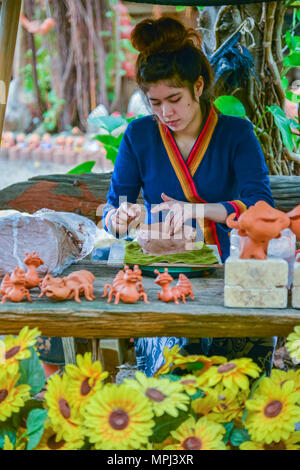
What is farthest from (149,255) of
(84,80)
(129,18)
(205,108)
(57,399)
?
(129,18)

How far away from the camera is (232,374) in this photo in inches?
56.7

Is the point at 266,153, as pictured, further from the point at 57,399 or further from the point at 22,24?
the point at 22,24

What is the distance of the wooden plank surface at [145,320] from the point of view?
1.38 m

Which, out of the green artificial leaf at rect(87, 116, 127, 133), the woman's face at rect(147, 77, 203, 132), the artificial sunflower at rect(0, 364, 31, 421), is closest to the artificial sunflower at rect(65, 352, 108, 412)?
the artificial sunflower at rect(0, 364, 31, 421)

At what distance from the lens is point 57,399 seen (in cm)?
144

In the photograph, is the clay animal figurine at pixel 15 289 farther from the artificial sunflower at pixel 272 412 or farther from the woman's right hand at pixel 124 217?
the artificial sunflower at pixel 272 412

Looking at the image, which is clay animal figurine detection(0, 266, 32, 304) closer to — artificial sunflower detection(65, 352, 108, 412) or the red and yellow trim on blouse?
artificial sunflower detection(65, 352, 108, 412)

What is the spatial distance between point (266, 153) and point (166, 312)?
82.9 inches

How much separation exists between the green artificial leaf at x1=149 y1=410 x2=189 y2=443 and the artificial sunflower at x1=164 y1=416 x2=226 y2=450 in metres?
0.01

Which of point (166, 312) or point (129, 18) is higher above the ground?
point (129, 18)

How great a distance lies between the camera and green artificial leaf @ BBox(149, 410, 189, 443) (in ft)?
4.76

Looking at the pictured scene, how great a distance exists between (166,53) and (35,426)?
1388mm

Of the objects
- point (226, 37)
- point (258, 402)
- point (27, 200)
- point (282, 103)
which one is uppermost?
point (226, 37)

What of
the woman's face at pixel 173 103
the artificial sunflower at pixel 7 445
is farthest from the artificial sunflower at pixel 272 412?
the woman's face at pixel 173 103
